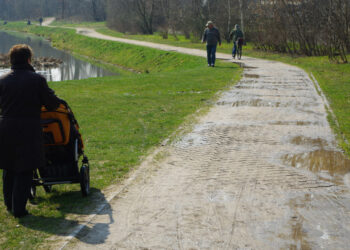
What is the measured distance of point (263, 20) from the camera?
28.5 meters

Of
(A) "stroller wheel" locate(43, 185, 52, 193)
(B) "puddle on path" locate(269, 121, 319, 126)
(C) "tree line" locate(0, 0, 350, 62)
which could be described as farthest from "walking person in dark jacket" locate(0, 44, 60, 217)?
(C) "tree line" locate(0, 0, 350, 62)

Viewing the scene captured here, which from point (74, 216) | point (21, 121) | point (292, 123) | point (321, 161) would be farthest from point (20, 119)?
point (292, 123)

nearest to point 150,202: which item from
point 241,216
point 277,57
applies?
→ point 241,216

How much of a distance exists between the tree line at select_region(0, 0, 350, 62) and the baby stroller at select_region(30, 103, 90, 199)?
1797 centimetres

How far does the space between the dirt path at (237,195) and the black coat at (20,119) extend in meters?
1.02

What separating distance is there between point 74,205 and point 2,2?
449 ft

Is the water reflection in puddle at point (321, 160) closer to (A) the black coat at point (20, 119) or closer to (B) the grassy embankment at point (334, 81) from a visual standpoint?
(B) the grassy embankment at point (334, 81)

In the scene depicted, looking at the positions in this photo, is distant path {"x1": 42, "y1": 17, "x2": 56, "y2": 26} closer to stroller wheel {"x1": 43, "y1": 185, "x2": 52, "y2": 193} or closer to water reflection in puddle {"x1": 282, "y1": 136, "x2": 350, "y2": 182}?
water reflection in puddle {"x1": 282, "y1": 136, "x2": 350, "y2": 182}

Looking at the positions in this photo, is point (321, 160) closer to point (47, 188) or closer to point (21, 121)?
point (47, 188)

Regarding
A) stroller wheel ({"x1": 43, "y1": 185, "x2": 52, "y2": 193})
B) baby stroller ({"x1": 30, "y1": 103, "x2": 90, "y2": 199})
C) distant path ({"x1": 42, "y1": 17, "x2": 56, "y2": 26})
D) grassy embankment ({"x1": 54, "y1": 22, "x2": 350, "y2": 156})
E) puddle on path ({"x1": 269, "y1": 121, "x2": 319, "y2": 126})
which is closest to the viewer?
baby stroller ({"x1": 30, "y1": 103, "x2": 90, "y2": 199})

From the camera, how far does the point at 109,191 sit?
5.90 meters

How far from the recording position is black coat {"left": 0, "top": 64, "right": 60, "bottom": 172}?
4965mm

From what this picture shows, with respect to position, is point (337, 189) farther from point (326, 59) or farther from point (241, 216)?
point (326, 59)

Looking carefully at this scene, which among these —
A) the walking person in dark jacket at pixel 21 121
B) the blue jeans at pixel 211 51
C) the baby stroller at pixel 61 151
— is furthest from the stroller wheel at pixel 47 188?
the blue jeans at pixel 211 51
